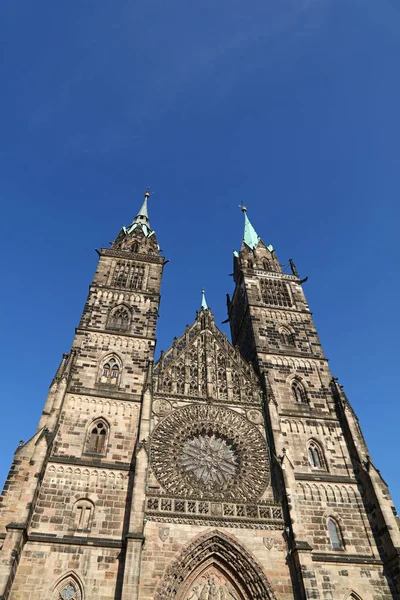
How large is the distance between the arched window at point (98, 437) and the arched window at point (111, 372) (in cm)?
237

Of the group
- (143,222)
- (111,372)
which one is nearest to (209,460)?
(111,372)

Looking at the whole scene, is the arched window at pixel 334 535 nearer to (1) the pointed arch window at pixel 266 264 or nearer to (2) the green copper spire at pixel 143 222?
(1) the pointed arch window at pixel 266 264

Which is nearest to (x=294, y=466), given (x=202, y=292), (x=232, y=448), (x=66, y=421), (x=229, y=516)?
(x=232, y=448)

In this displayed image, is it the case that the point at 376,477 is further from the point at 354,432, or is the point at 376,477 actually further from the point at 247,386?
the point at 247,386

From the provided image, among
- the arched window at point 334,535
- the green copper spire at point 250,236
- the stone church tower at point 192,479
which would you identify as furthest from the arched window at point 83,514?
the green copper spire at point 250,236

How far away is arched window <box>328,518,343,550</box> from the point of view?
55.4 feet

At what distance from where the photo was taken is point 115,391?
20172mm

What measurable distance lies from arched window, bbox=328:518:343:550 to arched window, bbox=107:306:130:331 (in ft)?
45.0

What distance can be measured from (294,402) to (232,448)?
4.42 meters

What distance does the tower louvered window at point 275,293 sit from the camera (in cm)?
2784

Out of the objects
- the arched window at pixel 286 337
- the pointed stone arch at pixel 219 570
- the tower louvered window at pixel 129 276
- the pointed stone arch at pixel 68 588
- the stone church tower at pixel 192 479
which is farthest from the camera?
the tower louvered window at pixel 129 276

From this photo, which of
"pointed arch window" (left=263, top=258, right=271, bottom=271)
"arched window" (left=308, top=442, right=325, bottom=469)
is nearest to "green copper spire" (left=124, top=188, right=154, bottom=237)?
"pointed arch window" (left=263, top=258, right=271, bottom=271)

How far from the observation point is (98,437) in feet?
61.0

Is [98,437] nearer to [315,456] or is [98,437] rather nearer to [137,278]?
[315,456]
